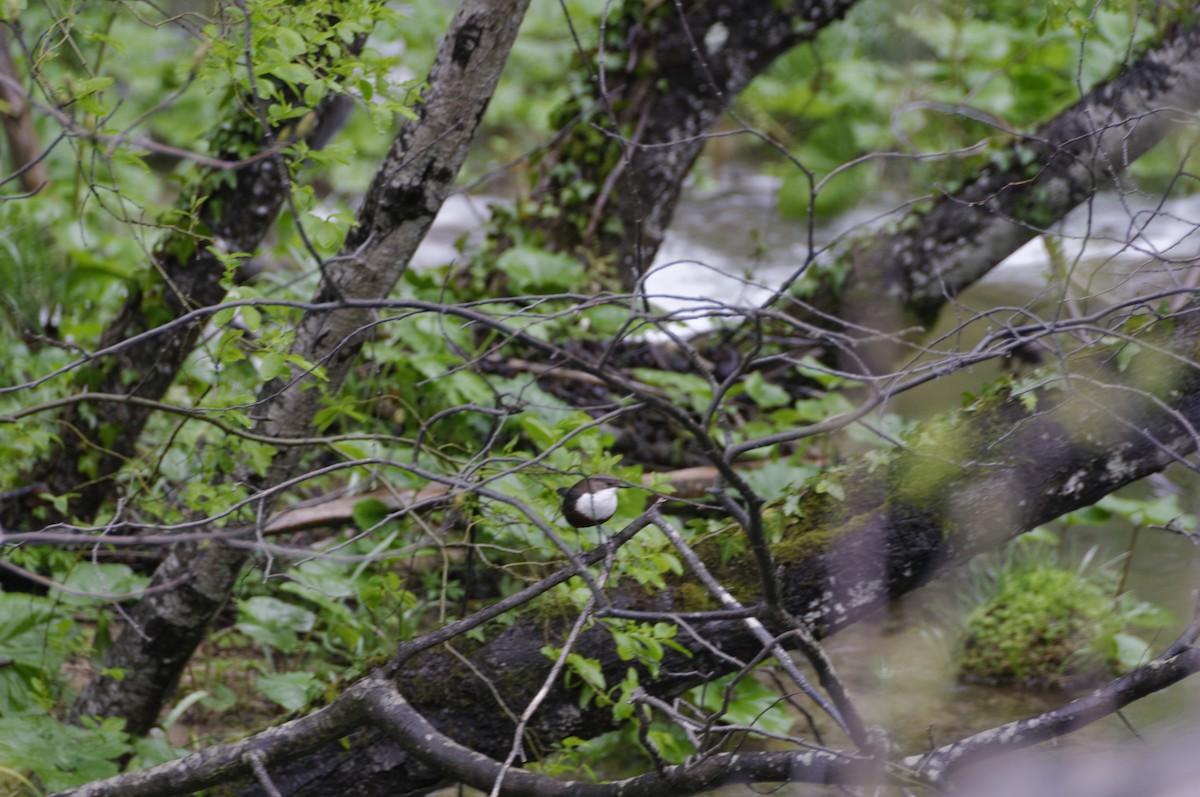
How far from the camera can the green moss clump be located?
329cm

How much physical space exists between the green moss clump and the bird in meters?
1.77

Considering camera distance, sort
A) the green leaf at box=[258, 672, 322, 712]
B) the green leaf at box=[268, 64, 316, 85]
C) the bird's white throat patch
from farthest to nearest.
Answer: the green leaf at box=[258, 672, 322, 712] → the bird's white throat patch → the green leaf at box=[268, 64, 316, 85]

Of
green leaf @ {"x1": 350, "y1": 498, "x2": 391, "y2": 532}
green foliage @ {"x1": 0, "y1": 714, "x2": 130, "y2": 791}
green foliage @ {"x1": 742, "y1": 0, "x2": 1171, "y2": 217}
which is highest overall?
green foliage @ {"x1": 742, "y1": 0, "x2": 1171, "y2": 217}

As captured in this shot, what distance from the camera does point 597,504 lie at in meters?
2.16

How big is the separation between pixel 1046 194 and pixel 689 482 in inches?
68.0

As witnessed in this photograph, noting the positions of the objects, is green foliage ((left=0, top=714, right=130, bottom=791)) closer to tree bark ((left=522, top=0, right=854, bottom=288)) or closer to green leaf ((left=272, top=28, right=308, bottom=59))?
green leaf ((left=272, top=28, right=308, bottom=59))

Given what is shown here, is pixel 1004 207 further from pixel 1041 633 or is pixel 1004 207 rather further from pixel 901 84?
pixel 901 84

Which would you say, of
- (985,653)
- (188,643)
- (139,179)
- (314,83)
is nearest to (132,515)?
(188,643)

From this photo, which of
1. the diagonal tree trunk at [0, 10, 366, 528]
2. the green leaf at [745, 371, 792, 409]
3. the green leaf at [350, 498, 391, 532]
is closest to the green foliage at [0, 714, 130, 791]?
the diagonal tree trunk at [0, 10, 366, 528]

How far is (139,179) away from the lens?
800cm

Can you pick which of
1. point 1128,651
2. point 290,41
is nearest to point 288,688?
point 290,41

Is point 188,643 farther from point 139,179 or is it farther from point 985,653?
point 139,179

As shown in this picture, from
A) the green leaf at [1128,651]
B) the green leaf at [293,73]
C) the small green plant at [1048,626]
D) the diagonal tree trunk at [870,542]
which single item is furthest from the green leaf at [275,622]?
the green leaf at [1128,651]

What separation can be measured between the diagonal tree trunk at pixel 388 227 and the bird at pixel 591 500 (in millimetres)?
579
